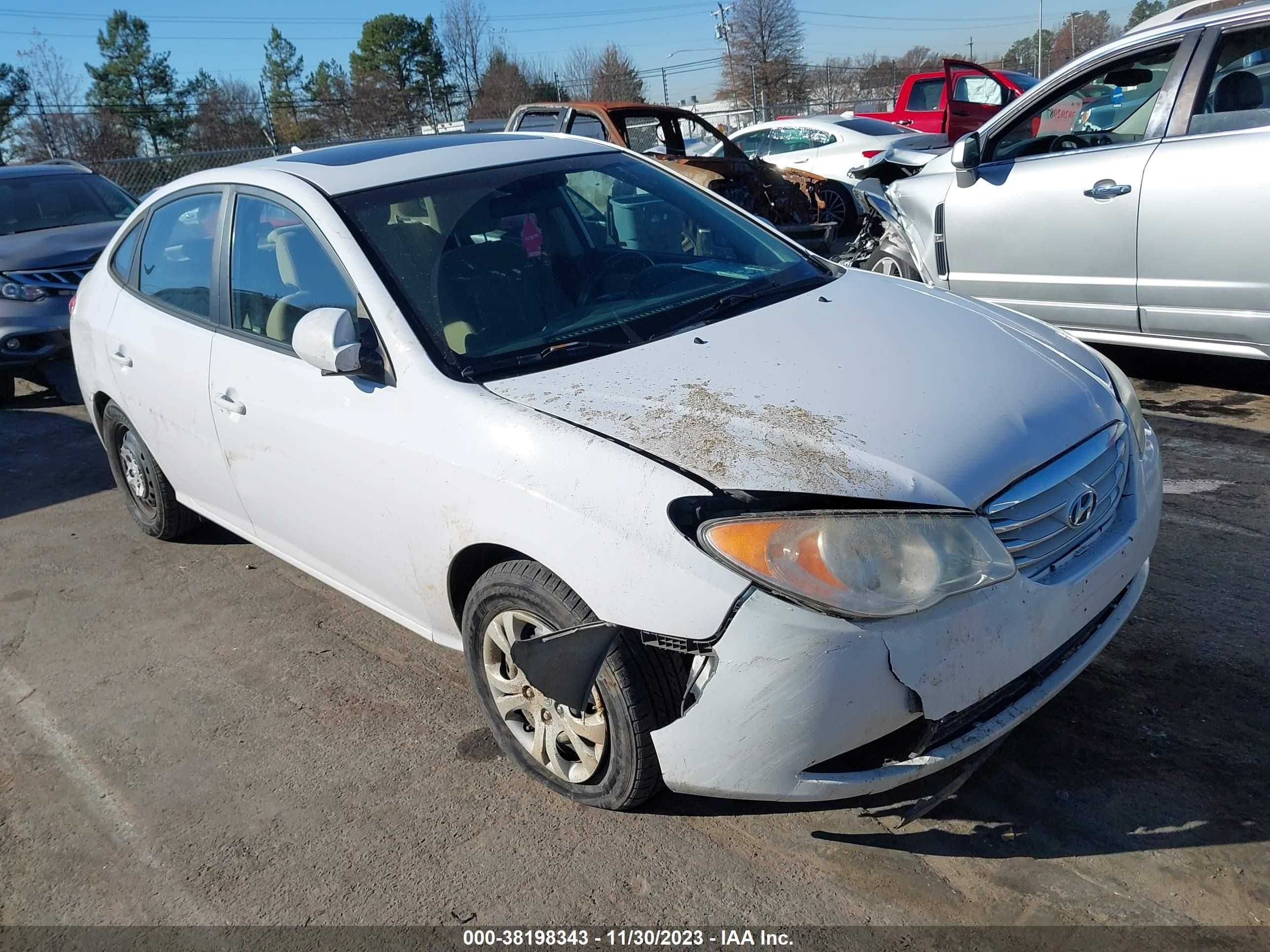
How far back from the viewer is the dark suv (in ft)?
26.3

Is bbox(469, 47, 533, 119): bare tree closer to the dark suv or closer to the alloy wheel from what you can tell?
the dark suv

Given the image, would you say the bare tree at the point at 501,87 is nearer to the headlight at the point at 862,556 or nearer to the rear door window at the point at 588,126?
the rear door window at the point at 588,126

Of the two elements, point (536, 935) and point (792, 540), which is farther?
point (536, 935)

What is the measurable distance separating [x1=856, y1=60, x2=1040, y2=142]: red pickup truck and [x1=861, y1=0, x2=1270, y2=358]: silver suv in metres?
8.30

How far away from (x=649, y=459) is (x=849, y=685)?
2.24 feet

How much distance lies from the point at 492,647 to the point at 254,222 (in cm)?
190

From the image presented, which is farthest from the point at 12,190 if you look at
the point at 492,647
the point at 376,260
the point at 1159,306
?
the point at 1159,306

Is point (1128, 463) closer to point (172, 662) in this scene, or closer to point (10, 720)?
point (172, 662)

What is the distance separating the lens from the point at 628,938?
2.40m

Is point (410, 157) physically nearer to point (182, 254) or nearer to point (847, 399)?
point (182, 254)

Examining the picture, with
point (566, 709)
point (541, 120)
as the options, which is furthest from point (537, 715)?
point (541, 120)

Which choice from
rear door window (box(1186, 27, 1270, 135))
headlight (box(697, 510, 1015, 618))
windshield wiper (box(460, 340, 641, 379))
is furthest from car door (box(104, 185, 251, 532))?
rear door window (box(1186, 27, 1270, 135))

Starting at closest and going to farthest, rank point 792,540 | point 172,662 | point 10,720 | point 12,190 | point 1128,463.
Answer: point 792,540 → point 1128,463 → point 10,720 → point 172,662 → point 12,190

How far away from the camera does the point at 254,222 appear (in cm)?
374
